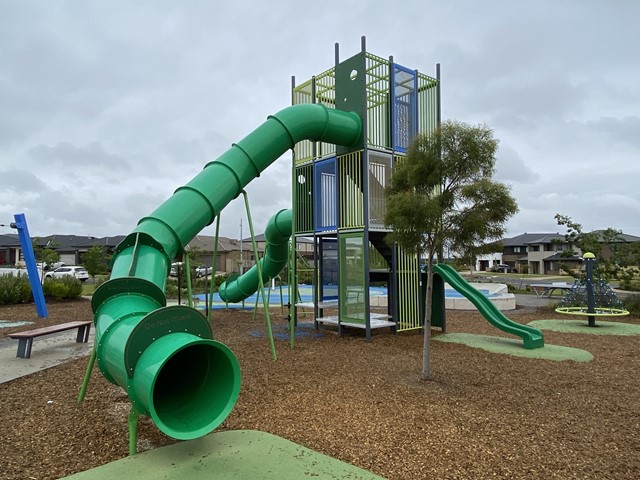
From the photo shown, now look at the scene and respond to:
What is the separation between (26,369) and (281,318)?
854 cm

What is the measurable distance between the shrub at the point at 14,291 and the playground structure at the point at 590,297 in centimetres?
2001

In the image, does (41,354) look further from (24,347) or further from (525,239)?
(525,239)

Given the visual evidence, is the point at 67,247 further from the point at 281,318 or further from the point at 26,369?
the point at 26,369

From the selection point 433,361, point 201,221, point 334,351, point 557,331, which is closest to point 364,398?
point 433,361

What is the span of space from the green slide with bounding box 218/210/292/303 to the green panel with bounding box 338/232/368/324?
2.71 m

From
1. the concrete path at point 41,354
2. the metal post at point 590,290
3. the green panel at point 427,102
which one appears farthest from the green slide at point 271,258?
the metal post at point 590,290

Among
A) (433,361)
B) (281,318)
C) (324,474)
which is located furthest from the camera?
(281,318)

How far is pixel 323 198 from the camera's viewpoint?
482 inches

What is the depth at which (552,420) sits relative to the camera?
5309 millimetres

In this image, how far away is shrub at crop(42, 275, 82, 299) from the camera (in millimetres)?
19531

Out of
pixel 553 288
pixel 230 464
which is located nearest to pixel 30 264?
pixel 230 464

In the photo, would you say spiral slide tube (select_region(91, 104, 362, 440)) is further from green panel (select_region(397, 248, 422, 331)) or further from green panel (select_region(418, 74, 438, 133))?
green panel (select_region(418, 74, 438, 133))

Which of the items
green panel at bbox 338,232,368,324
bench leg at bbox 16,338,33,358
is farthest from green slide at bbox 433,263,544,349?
bench leg at bbox 16,338,33,358

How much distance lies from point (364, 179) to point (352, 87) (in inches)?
97.2
